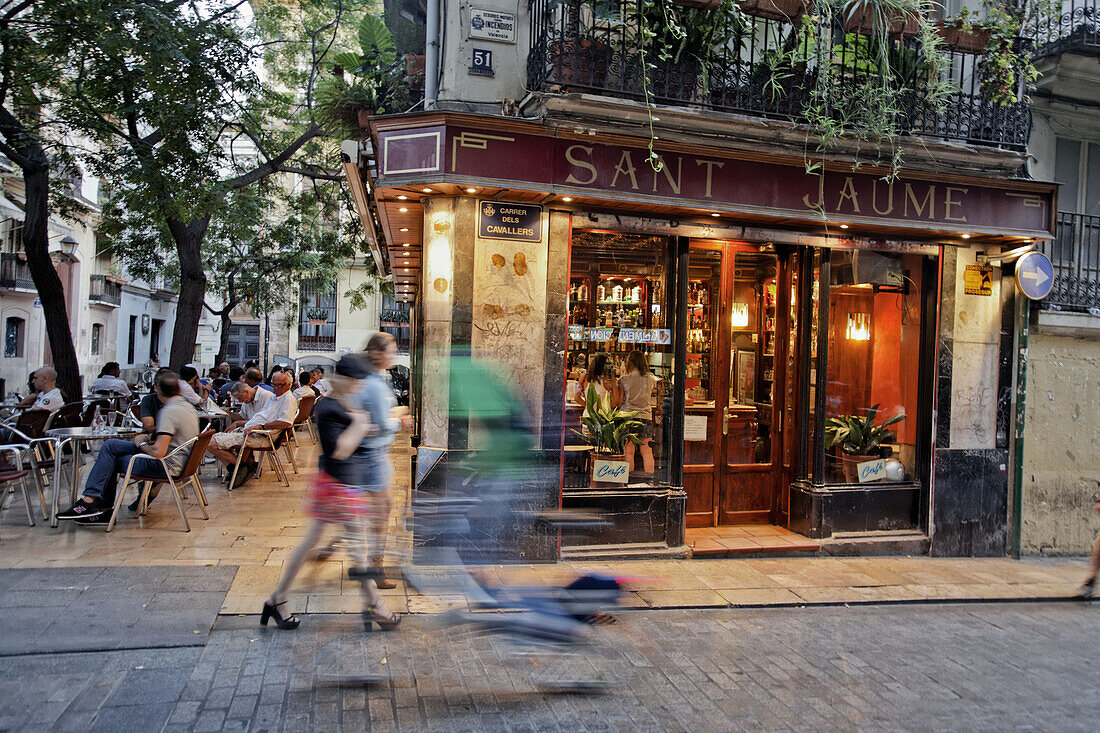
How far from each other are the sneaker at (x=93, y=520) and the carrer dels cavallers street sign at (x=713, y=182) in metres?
4.19

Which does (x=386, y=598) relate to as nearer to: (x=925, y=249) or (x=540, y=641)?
(x=540, y=641)

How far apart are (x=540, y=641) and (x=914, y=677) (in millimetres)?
2295

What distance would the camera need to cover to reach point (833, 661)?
4953 mm

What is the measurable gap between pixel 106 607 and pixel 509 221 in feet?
13.6

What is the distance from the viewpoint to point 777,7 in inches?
284

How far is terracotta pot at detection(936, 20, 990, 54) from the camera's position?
7.76 m

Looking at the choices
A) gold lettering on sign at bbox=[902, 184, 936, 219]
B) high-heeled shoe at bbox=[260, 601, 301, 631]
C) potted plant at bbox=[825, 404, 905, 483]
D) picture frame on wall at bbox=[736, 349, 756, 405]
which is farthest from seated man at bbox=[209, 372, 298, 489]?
gold lettering on sign at bbox=[902, 184, 936, 219]

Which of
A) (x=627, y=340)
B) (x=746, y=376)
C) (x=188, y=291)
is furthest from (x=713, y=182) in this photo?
(x=188, y=291)

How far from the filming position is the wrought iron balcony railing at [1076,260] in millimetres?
8812

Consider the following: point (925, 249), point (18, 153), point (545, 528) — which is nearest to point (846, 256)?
point (925, 249)

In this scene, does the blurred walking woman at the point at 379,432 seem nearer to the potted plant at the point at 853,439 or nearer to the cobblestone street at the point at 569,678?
the cobblestone street at the point at 569,678

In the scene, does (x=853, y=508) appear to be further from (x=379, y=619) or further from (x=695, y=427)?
(x=379, y=619)

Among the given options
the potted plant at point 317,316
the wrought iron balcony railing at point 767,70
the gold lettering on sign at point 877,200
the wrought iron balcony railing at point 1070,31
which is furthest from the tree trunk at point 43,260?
the potted plant at point 317,316

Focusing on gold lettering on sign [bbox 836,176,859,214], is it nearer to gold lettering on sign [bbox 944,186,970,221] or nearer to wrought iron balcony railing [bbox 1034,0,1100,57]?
gold lettering on sign [bbox 944,186,970,221]
